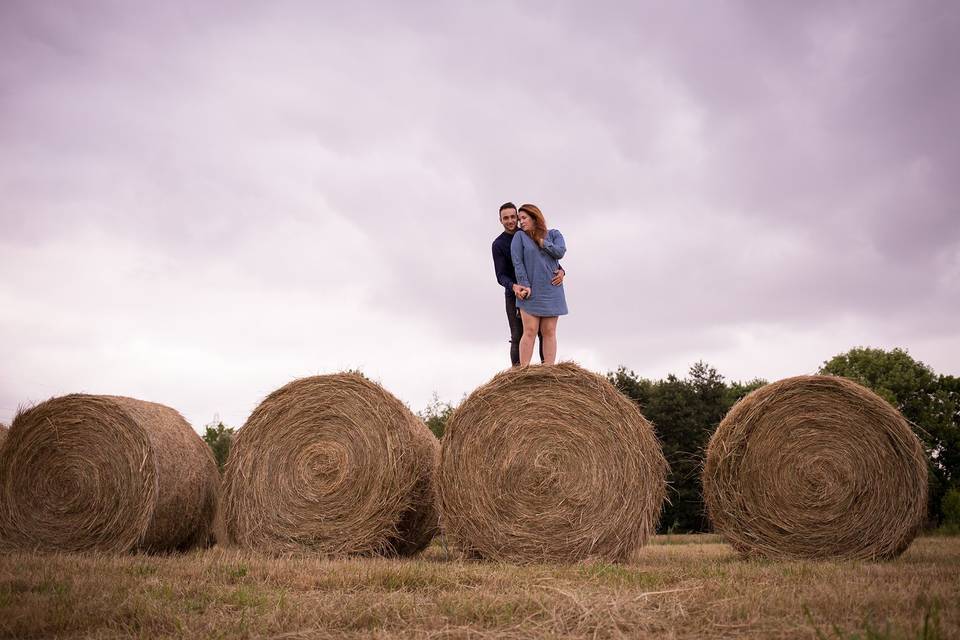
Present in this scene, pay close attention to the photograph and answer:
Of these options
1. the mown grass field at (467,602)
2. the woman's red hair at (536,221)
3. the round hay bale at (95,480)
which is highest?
the woman's red hair at (536,221)

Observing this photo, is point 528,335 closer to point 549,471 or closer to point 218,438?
point 549,471

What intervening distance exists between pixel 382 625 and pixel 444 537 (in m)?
3.15

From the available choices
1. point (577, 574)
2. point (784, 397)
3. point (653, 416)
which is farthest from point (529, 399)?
point (653, 416)

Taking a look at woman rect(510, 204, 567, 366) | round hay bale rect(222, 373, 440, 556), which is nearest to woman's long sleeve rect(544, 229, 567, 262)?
woman rect(510, 204, 567, 366)

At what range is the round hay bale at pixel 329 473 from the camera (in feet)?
24.6

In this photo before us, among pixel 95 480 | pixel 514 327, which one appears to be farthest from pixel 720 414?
pixel 95 480

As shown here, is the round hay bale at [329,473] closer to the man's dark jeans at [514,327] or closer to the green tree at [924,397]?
the man's dark jeans at [514,327]

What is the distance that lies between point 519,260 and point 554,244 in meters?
0.41

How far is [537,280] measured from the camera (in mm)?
8523

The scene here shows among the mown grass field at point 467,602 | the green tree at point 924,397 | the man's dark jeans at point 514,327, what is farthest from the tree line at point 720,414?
the mown grass field at point 467,602

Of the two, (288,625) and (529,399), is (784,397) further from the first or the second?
(288,625)

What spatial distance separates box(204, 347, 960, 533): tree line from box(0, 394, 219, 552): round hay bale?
878 centimetres

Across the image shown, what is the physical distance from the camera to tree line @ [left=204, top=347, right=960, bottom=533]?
17478 millimetres

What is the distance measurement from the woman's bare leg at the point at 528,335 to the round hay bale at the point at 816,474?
203 cm
